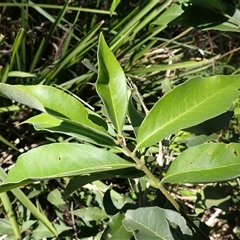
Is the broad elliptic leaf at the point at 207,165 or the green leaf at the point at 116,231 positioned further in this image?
the green leaf at the point at 116,231

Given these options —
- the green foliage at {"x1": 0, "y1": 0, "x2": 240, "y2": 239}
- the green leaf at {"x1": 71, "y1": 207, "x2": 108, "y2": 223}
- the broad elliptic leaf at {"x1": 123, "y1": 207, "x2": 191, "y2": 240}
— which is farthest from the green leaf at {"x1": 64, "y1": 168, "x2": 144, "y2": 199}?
the green leaf at {"x1": 71, "y1": 207, "x2": 108, "y2": 223}

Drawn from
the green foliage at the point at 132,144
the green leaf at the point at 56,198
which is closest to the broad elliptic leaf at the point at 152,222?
the green foliage at the point at 132,144

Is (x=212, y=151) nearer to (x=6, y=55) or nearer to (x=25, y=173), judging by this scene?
(x=25, y=173)

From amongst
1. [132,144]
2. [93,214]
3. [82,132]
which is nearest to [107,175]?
[82,132]

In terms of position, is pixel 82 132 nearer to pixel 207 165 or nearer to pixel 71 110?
pixel 71 110

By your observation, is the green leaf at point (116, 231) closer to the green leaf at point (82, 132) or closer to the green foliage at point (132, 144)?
the green foliage at point (132, 144)

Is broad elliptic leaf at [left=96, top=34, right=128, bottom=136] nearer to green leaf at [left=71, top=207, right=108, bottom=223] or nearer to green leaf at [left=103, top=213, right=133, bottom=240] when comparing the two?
green leaf at [left=103, top=213, right=133, bottom=240]
